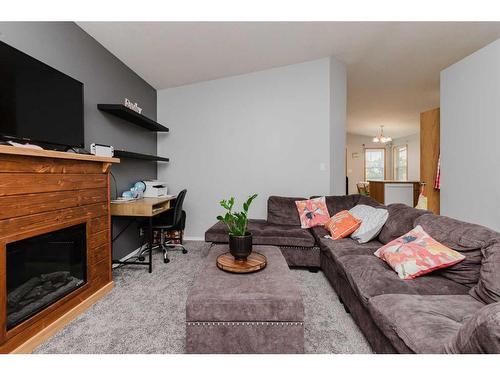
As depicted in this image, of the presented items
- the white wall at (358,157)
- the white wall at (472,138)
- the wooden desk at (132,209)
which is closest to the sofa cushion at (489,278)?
the white wall at (472,138)

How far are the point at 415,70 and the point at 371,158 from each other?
6.39 metres

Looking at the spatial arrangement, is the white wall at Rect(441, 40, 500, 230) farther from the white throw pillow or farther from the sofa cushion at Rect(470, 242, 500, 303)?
the sofa cushion at Rect(470, 242, 500, 303)

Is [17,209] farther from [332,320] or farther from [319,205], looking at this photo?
[319,205]

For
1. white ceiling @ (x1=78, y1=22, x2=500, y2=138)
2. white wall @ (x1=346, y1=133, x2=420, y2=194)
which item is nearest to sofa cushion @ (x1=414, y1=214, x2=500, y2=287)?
white ceiling @ (x1=78, y1=22, x2=500, y2=138)

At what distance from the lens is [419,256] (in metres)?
1.62

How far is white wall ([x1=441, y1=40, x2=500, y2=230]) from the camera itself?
2730mm

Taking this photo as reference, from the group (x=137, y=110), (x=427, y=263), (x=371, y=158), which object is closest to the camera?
(x=427, y=263)

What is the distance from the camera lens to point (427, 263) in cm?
158

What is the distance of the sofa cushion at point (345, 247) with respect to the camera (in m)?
2.16

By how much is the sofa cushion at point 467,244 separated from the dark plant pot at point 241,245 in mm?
1274

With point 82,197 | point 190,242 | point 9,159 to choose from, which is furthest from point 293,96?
point 9,159

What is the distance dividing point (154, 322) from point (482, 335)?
1826 mm

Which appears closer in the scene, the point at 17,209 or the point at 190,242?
the point at 17,209

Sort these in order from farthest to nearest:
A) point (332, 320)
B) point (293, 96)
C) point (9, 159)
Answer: point (293, 96) < point (332, 320) < point (9, 159)
